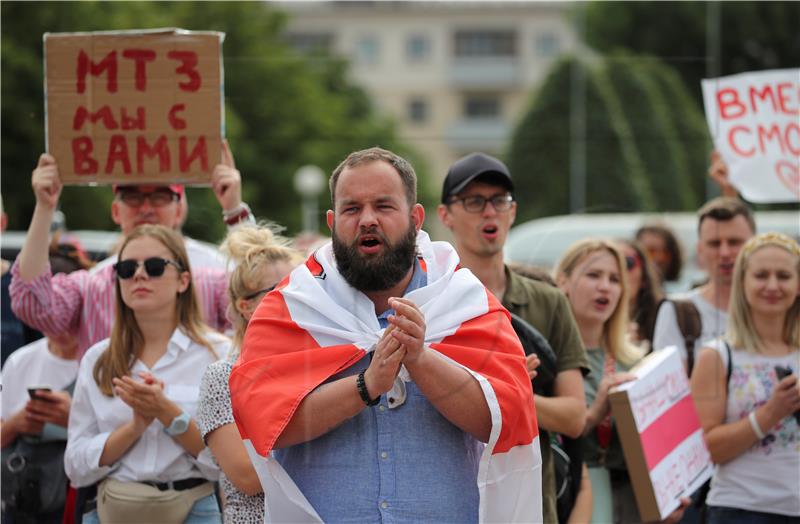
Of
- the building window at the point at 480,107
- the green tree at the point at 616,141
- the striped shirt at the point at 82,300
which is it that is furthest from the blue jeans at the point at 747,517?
the building window at the point at 480,107

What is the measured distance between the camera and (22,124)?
13375 millimetres

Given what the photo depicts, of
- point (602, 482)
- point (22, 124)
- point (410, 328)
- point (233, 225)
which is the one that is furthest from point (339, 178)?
point (22, 124)

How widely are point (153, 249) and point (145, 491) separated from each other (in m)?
0.86

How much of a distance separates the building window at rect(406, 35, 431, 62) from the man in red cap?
5761cm

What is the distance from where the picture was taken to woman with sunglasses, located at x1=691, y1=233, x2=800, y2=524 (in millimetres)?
4922

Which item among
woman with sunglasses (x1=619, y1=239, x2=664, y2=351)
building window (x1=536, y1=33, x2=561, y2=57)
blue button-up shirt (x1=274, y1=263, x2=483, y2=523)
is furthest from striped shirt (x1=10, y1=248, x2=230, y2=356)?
building window (x1=536, y1=33, x2=561, y2=57)

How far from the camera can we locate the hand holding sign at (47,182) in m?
4.97

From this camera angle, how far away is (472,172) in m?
4.57

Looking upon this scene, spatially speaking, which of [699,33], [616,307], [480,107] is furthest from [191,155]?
[480,107]

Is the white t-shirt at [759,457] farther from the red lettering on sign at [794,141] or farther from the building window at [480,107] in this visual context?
the building window at [480,107]

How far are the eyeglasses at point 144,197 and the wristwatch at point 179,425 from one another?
53.0 inches

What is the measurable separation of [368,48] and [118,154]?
191 ft

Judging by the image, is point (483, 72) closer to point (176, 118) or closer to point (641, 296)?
point (641, 296)

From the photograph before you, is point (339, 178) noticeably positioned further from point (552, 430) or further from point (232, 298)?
point (552, 430)
